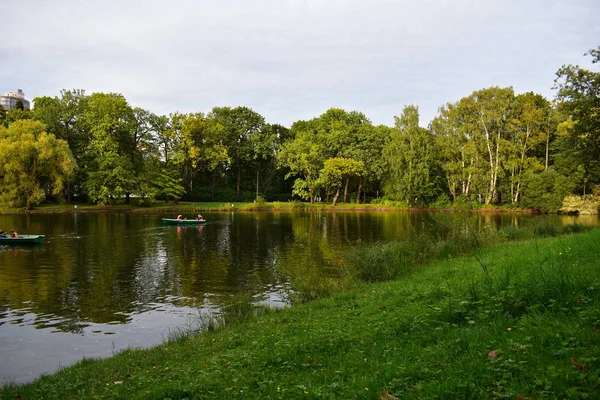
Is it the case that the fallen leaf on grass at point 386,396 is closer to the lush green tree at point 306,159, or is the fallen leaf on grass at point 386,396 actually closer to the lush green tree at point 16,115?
the lush green tree at point 306,159

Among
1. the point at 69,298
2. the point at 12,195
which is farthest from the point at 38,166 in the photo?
the point at 69,298

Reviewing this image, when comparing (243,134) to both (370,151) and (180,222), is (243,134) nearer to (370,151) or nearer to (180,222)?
(370,151)

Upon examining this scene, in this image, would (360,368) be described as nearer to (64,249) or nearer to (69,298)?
(69,298)

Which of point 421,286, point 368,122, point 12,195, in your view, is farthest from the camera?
point 368,122

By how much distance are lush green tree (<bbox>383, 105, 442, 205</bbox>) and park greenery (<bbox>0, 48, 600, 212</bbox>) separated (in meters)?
0.20

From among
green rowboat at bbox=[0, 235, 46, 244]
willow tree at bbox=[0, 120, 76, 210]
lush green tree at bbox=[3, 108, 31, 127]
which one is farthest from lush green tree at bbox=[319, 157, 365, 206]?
green rowboat at bbox=[0, 235, 46, 244]

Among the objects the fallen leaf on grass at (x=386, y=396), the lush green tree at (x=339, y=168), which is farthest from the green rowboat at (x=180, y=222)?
the fallen leaf on grass at (x=386, y=396)

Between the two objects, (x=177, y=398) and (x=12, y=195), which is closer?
(x=177, y=398)

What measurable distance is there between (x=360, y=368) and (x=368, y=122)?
88129 mm

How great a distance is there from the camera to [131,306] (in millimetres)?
16188

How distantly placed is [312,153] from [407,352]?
7301 cm

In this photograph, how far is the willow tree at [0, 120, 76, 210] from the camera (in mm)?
59438

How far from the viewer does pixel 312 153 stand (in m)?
78.8

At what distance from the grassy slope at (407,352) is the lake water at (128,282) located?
3.06 metres
